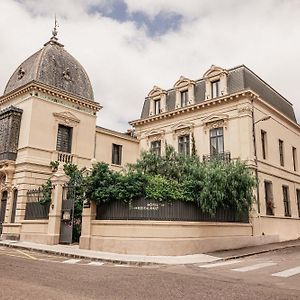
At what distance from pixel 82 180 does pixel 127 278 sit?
9.05 meters

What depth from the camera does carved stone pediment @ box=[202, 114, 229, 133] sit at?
23000 mm

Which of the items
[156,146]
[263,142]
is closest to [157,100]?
[156,146]

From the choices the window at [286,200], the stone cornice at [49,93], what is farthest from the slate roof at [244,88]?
the window at [286,200]

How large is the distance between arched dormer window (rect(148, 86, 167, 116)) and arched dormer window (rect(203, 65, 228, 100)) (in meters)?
4.03

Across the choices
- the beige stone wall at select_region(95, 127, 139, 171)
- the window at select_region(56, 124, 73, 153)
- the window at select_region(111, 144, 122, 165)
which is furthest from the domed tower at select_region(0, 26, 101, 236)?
the window at select_region(111, 144, 122, 165)

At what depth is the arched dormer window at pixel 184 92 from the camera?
82.9 ft

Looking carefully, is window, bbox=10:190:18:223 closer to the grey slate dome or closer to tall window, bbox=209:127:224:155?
the grey slate dome

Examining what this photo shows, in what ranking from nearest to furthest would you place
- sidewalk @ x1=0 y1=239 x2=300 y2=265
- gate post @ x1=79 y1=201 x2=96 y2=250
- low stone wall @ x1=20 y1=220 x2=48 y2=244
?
sidewalk @ x1=0 y1=239 x2=300 y2=265, gate post @ x1=79 y1=201 x2=96 y2=250, low stone wall @ x1=20 y1=220 x2=48 y2=244

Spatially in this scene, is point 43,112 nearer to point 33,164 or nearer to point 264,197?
point 33,164

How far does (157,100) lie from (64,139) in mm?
8297

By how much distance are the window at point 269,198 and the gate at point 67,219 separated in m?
12.5

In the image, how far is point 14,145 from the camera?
22.4 metres

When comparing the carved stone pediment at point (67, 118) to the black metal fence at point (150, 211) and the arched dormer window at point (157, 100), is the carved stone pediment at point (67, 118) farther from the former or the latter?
the black metal fence at point (150, 211)

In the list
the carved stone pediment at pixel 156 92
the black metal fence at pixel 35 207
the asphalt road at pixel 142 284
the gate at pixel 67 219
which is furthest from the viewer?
the carved stone pediment at pixel 156 92
